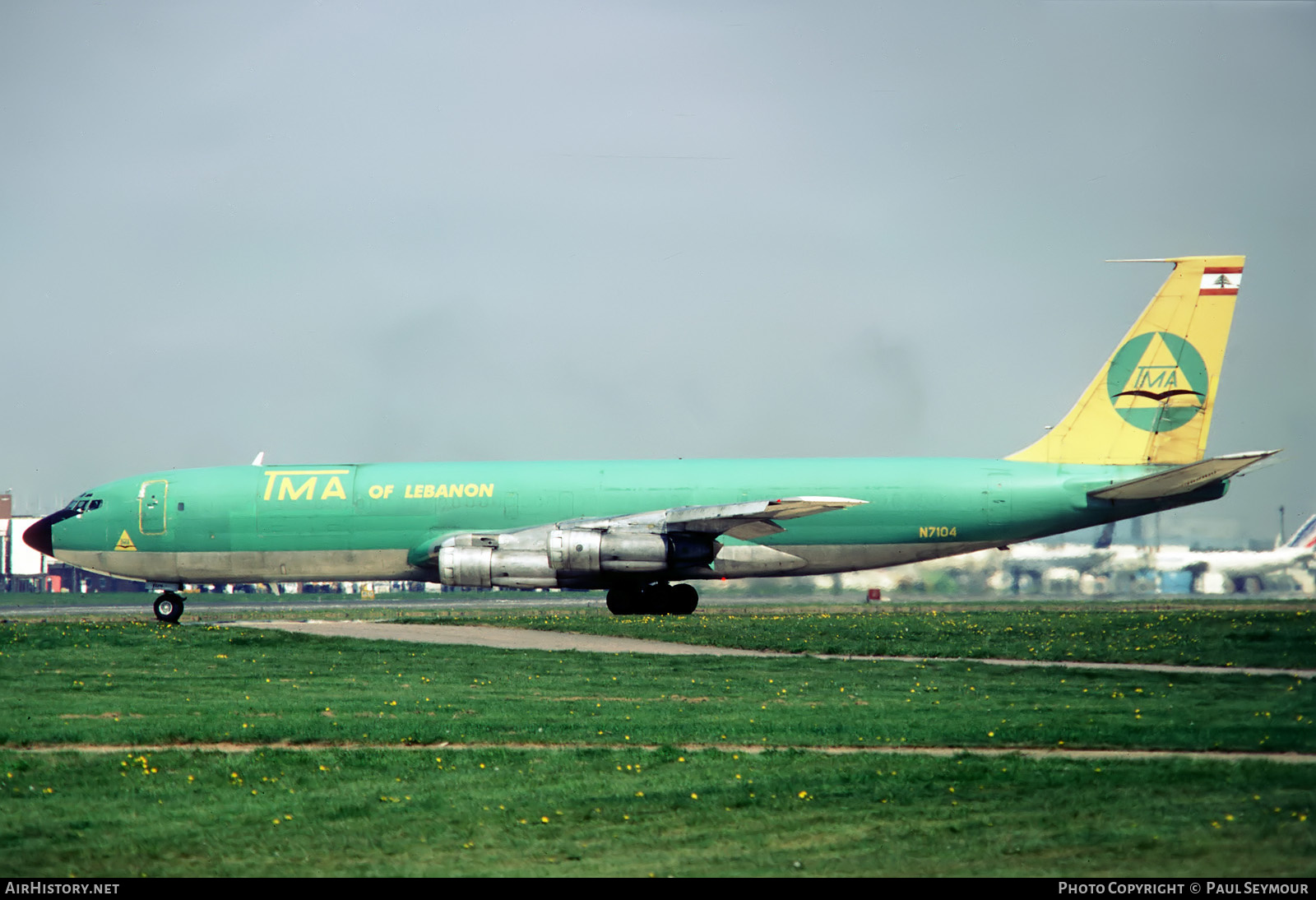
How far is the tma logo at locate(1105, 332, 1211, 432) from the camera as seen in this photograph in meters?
38.0

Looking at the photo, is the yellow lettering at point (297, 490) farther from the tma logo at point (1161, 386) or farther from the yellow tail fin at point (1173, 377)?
the tma logo at point (1161, 386)

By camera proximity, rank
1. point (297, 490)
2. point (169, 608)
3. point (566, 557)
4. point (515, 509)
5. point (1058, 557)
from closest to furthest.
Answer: point (566, 557) < point (169, 608) < point (515, 509) < point (297, 490) < point (1058, 557)

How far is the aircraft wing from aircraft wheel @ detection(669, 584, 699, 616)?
2599 millimetres

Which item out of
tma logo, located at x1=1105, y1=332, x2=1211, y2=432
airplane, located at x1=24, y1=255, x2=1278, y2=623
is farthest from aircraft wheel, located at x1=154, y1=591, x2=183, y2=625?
tma logo, located at x1=1105, y1=332, x2=1211, y2=432

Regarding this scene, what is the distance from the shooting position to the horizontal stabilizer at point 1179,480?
33.8m

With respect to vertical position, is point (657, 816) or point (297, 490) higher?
point (297, 490)

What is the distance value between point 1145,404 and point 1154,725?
82.6 ft

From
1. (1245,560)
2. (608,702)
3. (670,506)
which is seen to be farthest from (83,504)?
(1245,560)

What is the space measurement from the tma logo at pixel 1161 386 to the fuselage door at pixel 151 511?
2882cm

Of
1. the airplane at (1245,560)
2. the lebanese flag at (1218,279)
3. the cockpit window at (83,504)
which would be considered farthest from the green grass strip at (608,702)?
the airplane at (1245,560)

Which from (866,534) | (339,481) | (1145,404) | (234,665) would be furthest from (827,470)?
(234,665)

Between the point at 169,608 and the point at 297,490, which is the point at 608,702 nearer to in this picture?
the point at 297,490

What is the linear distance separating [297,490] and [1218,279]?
28.2m

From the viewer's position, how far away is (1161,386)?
38.1 metres
